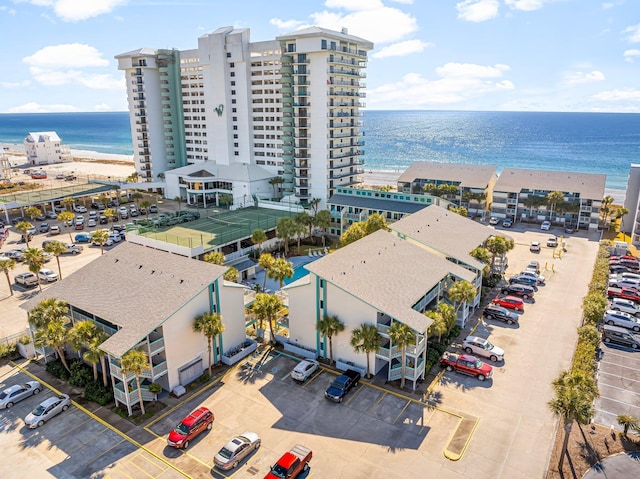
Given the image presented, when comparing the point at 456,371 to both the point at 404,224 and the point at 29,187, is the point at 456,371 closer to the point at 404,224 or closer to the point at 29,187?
the point at 404,224

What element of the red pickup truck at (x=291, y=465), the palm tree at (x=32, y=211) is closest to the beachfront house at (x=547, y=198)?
the red pickup truck at (x=291, y=465)

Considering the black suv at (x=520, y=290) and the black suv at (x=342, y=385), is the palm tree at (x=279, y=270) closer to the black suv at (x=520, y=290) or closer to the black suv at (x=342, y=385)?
the black suv at (x=342, y=385)

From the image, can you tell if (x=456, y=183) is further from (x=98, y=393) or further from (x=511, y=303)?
(x=98, y=393)

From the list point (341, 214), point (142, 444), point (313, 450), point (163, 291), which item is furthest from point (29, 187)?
point (313, 450)

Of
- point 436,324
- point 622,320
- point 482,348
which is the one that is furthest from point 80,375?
point 622,320

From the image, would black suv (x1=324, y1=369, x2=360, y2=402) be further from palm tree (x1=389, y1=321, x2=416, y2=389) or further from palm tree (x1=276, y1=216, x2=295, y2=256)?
palm tree (x1=276, y1=216, x2=295, y2=256)

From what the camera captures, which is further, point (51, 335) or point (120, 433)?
point (51, 335)
